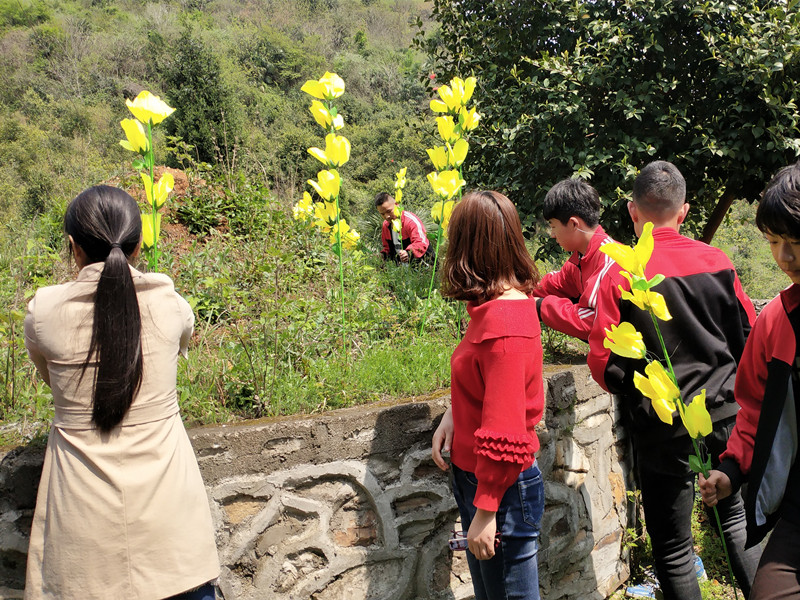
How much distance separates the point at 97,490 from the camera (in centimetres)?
157

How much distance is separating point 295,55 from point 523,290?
121 feet

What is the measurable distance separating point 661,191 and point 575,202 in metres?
0.36

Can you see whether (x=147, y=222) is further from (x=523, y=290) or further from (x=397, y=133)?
(x=397, y=133)

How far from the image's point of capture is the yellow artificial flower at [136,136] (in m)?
2.11

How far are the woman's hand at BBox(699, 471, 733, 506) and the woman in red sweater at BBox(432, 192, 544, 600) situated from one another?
45 centimetres

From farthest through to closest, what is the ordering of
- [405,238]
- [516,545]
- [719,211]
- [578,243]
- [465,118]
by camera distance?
[405,238] < [719,211] < [465,118] < [578,243] < [516,545]

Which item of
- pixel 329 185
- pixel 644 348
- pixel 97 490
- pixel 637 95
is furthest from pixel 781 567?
pixel 637 95

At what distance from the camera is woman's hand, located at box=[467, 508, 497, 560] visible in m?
1.73

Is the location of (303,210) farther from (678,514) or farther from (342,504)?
(678,514)

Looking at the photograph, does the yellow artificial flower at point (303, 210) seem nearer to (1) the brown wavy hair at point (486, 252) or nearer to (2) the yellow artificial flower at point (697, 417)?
(1) the brown wavy hair at point (486, 252)

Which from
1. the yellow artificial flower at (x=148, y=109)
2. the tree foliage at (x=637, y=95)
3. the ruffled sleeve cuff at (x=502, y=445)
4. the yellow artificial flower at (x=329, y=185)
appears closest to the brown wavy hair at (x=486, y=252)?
the ruffled sleeve cuff at (x=502, y=445)

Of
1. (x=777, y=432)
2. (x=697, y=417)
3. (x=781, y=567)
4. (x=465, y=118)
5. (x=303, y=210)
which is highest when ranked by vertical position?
(x=465, y=118)

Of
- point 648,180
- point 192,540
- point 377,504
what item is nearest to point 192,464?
point 192,540

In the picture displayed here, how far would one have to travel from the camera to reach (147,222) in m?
2.13
